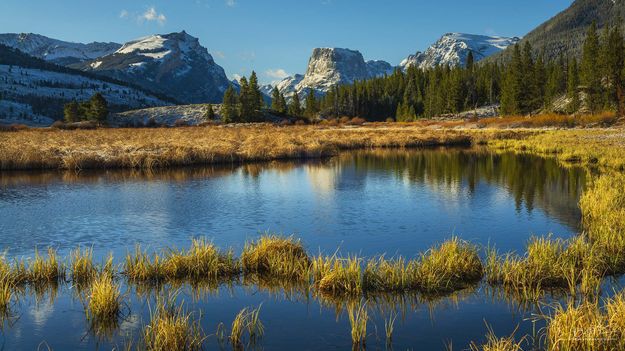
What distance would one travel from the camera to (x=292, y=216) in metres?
22.4

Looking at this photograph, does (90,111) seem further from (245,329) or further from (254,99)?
(245,329)

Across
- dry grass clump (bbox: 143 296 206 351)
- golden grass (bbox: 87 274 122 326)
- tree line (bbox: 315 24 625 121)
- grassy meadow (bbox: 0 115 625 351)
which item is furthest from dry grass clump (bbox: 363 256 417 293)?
tree line (bbox: 315 24 625 121)

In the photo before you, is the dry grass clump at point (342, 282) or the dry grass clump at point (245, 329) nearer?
the dry grass clump at point (245, 329)

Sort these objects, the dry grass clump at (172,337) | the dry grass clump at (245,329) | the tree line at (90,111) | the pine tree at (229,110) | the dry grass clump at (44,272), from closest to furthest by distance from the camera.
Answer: the dry grass clump at (172,337) → the dry grass clump at (245,329) → the dry grass clump at (44,272) → the tree line at (90,111) → the pine tree at (229,110)

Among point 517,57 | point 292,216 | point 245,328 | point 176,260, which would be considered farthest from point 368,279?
point 517,57

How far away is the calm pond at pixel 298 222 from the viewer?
34.1 feet

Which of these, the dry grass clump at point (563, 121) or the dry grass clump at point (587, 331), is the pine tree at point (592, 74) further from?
the dry grass clump at point (587, 331)

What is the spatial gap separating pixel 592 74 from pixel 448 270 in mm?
103401

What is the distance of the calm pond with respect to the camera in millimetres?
10383

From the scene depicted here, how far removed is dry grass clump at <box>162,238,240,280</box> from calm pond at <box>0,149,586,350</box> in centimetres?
90

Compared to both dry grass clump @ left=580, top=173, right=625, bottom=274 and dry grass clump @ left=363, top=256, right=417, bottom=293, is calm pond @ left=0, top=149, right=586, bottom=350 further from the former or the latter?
dry grass clump @ left=580, top=173, right=625, bottom=274

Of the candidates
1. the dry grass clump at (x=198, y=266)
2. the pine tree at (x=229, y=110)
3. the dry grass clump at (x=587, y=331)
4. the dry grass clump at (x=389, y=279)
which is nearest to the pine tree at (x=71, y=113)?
the pine tree at (x=229, y=110)

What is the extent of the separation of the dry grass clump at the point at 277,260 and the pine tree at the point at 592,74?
334 ft

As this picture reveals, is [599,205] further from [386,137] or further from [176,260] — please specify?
[386,137]
